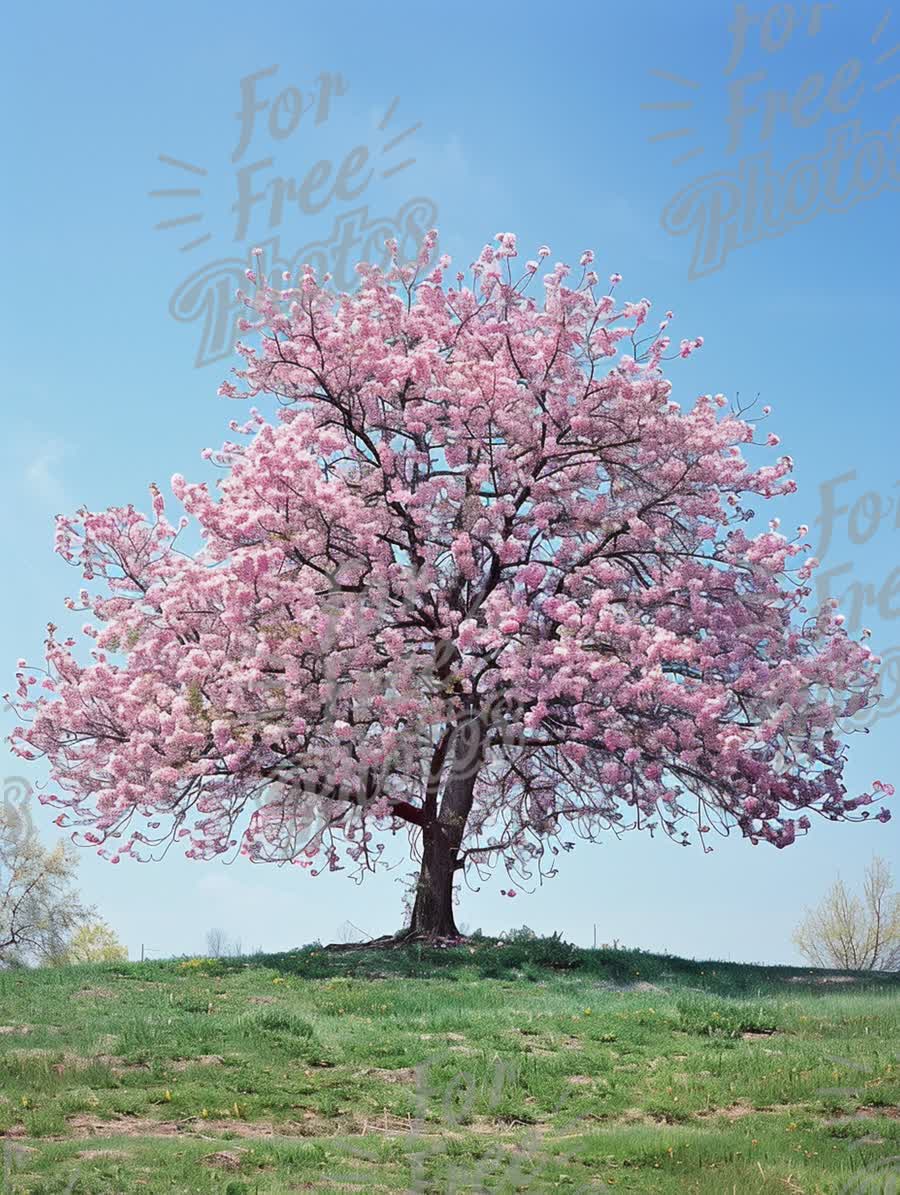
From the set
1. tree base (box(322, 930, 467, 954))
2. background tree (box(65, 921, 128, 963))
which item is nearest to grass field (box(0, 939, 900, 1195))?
tree base (box(322, 930, 467, 954))

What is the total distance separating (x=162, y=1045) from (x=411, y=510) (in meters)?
11.3

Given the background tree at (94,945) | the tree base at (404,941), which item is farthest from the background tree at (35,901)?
the tree base at (404,941)

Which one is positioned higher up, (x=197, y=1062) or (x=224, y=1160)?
(x=197, y=1062)

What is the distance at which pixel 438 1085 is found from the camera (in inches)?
489

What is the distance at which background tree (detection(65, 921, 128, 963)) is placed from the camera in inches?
1510

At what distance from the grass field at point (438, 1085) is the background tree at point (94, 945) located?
64.6ft

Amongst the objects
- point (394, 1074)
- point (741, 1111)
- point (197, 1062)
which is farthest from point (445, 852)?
point (741, 1111)

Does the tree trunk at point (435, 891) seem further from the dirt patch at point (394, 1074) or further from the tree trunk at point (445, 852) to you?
the dirt patch at point (394, 1074)

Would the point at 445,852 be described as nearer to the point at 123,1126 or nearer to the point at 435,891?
the point at 435,891

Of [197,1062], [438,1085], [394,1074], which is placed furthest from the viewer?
[394,1074]

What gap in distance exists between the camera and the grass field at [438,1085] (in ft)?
31.1

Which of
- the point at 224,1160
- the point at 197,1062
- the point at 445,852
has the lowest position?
the point at 224,1160

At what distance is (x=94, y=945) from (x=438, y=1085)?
99.5ft

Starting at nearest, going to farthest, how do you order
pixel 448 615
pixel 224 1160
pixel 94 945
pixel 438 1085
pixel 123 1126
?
Result: pixel 224 1160
pixel 123 1126
pixel 438 1085
pixel 448 615
pixel 94 945
